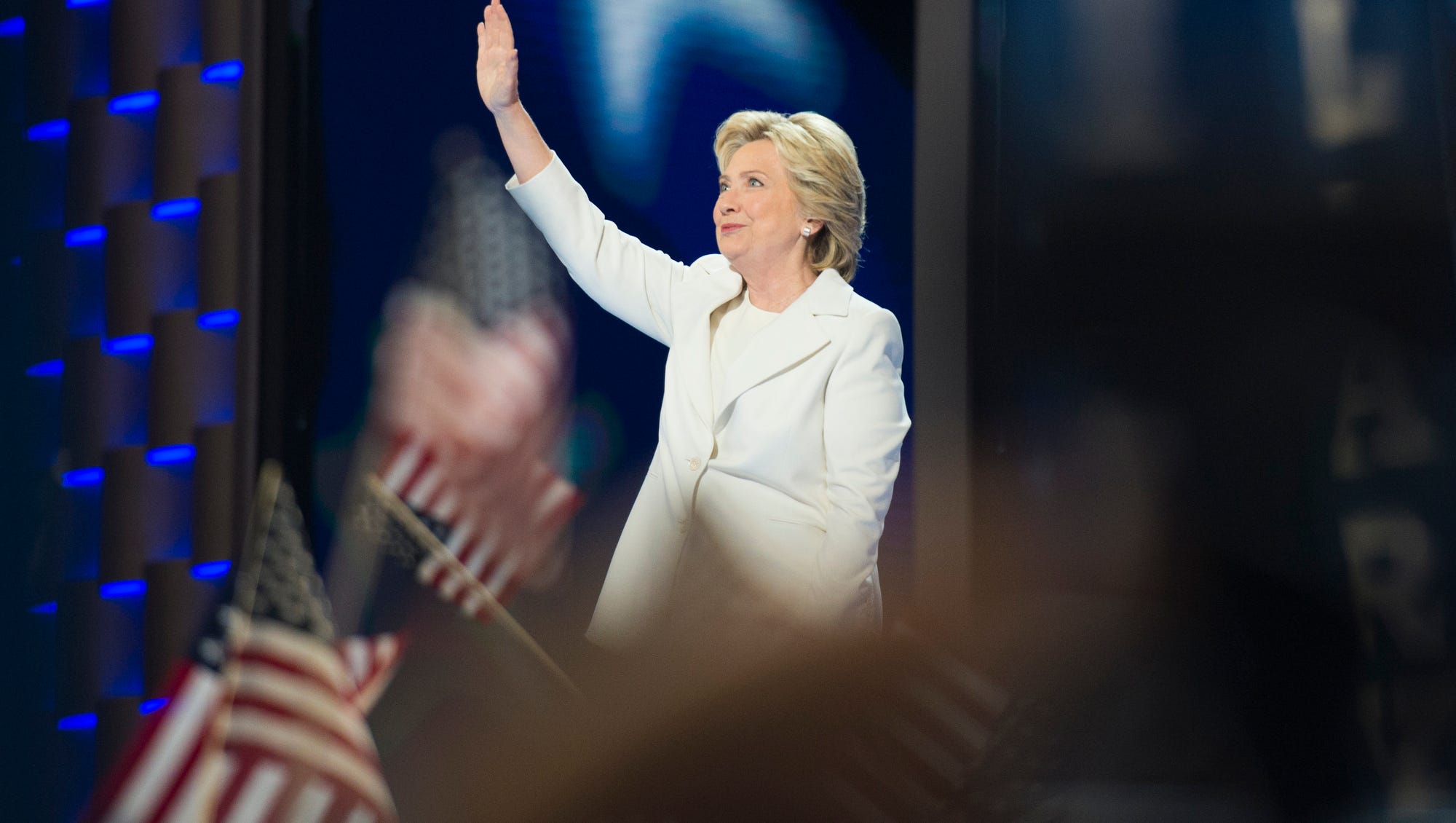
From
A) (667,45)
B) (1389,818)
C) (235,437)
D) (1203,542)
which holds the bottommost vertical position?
(1389,818)

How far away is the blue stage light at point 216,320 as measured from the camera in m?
2.47

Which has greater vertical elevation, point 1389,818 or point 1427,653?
point 1427,653

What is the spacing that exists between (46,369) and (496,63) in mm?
1201

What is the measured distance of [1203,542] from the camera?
2484mm

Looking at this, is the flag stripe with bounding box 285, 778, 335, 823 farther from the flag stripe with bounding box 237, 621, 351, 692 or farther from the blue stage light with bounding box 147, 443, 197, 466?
the blue stage light with bounding box 147, 443, 197, 466

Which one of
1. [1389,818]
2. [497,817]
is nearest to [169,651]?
[497,817]

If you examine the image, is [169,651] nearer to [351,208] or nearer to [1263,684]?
[351,208]

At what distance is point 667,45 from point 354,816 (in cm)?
163

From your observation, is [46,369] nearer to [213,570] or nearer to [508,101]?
[213,570]

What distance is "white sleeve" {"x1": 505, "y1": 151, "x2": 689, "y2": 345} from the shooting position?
2.43 meters

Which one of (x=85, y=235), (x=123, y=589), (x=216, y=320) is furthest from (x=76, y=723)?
(x=85, y=235)

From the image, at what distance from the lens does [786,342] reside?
2314 mm

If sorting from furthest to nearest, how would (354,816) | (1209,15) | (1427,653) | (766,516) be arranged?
(1209,15) < (1427,653) < (766,516) < (354,816)

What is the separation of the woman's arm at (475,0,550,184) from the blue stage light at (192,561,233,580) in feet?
3.30
